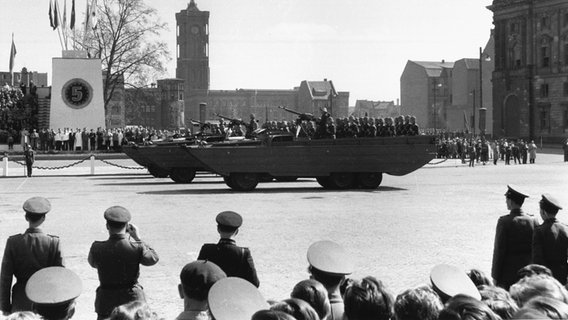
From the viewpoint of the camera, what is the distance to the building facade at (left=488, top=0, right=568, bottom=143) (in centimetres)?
7000

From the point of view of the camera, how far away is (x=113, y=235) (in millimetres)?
6008

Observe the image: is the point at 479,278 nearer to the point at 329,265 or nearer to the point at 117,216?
the point at 329,265

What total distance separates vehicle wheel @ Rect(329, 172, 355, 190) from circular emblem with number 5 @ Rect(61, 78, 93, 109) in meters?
24.7

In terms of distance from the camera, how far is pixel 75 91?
146ft

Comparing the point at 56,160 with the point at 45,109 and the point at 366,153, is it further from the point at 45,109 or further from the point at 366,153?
the point at 366,153

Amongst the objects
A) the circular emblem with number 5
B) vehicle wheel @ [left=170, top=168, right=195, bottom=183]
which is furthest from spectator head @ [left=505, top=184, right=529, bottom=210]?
the circular emblem with number 5

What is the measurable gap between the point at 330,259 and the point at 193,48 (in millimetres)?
150921

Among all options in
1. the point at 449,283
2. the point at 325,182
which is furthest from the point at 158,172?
the point at 449,283

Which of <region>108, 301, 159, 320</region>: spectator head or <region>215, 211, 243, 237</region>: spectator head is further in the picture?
<region>215, 211, 243, 237</region>: spectator head

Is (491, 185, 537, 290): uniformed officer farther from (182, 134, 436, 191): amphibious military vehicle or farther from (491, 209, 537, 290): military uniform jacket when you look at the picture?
(182, 134, 436, 191): amphibious military vehicle

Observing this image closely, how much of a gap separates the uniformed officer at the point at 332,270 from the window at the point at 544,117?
70573 millimetres

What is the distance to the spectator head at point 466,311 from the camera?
3.33m

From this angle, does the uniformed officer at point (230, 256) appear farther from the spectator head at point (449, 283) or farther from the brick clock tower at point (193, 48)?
the brick clock tower at point (193, 48)

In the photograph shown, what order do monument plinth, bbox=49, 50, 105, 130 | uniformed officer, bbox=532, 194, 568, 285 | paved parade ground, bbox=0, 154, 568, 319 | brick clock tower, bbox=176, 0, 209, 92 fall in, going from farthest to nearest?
1. brick clock tower, bbox=176, 0, 209, 92
2. monument plinth, bbox=49, 50, 105, 130
3. paved parade ground, bbox=0, 154, 568, 319
4. uniformed officer, bbox=532, 194, 568, 285
